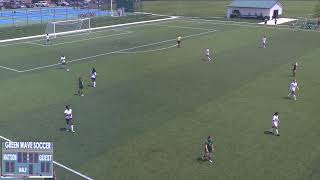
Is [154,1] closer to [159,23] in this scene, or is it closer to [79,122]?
[159,23]

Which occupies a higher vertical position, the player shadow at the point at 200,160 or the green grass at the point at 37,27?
the green grass at the point at 37,27

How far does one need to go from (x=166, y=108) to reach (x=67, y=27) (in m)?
42.0

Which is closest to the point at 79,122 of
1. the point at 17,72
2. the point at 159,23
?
the point at 17,72

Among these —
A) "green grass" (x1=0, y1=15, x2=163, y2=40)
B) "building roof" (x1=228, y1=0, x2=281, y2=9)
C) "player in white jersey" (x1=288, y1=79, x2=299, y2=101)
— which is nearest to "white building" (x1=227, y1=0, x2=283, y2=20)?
"building roof" (x1=228, y1=0, x2=281, y2=9)

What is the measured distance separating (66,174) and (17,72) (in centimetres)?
2291

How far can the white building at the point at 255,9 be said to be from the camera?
8656cm

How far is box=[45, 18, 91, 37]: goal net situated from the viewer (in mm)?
65838

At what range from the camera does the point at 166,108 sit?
31.0m

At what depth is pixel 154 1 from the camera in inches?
5384

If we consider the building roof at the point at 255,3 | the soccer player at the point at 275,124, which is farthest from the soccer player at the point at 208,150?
the building roof at the point at 255,3
